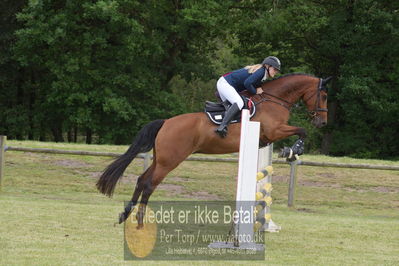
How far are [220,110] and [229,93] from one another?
0.85 feet

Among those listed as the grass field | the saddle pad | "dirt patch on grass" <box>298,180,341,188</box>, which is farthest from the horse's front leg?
"dirt patch on grass" <box>298,180,341,188</box>

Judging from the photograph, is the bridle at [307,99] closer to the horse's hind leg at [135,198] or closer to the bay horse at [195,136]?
the bay horse at [195,136]

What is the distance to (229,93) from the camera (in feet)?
25.8

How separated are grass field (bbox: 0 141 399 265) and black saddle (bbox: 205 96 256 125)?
157 cm

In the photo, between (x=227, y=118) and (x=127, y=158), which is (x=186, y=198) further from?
(x=227, y=118)

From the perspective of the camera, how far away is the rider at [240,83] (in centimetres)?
761

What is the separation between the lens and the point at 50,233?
7316 mm

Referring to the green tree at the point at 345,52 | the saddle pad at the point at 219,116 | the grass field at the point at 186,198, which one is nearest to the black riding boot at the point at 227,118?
the saddle pad at the point at 219,116

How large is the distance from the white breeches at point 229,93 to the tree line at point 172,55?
1665 centimetres

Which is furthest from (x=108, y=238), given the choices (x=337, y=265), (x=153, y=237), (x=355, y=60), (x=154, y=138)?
(x=355, y=60)

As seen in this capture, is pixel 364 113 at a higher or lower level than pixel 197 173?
higher

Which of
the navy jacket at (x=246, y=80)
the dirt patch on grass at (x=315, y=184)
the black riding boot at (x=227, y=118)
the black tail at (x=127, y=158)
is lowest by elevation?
the dirt patch on grass at (x=315, y=184)

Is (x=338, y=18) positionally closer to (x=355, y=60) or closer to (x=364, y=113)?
(x=355, y=60)

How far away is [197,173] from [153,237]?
22.1ft
